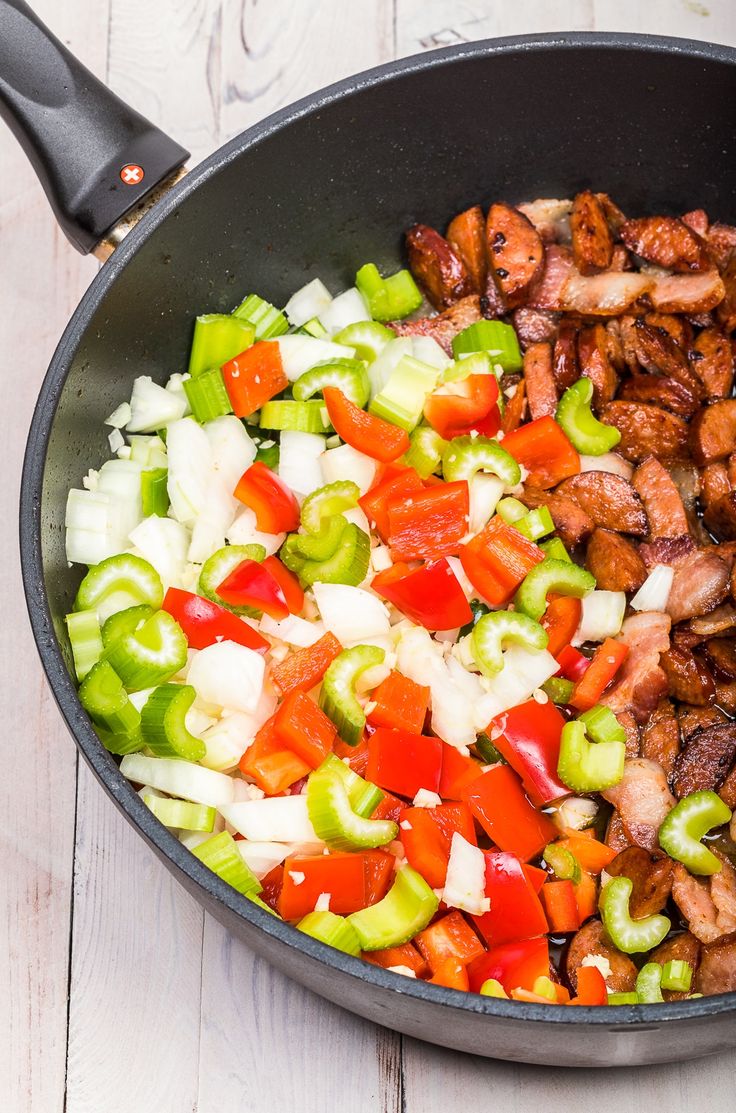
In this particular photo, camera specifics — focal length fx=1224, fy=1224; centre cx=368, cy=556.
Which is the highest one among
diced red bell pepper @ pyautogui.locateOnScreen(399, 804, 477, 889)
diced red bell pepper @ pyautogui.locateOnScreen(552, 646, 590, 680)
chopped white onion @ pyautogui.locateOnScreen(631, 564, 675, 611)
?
chopped white onion @ pyautogui.locateOnScreen(631, 564, 675, 611)

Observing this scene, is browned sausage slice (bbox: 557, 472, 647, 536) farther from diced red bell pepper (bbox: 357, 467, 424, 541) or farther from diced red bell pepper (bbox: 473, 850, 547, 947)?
diced red bell pepper (bbox: 473, 850, 547, 947)

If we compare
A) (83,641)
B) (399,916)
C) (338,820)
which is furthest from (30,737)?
(399,916)

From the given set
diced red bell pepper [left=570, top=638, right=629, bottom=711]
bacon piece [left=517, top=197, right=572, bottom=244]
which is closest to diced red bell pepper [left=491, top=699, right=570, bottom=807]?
diced red bell pepper [left=570, top=638, right=629, bottom=711]

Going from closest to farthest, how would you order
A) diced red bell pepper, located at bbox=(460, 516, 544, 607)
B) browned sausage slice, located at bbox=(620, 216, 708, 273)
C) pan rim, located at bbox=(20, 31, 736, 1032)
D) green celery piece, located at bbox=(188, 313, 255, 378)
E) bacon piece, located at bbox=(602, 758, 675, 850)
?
pan rim, located at bbox=(20, 31, 736, 1032) → bacon piece, located at bbox=(602, 758, 675, 850) → diced red bell pepper, located at bbox=(460, 516, 544, 607) → green celery piece, located at bbox=(188, 313, 255, 378) → browned sausage slice, located at bbox=(620, 216, 708, 273)

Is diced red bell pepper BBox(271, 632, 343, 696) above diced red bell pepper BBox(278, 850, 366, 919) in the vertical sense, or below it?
above

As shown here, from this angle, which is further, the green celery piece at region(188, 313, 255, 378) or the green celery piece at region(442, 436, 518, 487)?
the green celery piece at region(188, 313, 255, 378)

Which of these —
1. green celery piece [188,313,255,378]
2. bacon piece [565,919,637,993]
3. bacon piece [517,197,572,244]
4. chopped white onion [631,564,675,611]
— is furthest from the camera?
bacon piece [517,197,572,244]

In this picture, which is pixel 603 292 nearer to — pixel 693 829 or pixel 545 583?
pixel 545 583
